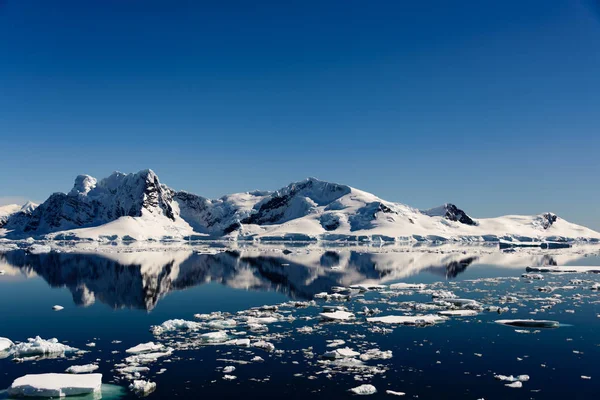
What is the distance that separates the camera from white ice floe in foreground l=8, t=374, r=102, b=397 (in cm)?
1265

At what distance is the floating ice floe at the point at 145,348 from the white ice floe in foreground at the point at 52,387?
369cm

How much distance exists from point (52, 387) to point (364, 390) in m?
7.95

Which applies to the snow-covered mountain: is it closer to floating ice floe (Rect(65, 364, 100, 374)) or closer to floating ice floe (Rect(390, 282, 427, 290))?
floating ice floe (Rect(390, 282, 427, 290))

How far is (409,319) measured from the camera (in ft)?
71.9

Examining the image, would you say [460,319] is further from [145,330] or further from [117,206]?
[117,206]

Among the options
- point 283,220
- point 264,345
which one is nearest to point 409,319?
point 264,345

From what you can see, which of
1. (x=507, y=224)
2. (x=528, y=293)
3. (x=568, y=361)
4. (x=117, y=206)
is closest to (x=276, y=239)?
(x=117, y=206)

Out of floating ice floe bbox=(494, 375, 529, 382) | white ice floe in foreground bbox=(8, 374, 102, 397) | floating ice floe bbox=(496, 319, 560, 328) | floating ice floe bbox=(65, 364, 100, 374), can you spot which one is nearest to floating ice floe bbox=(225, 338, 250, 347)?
floating ice floe bbox=(65, 364, 100, 374)

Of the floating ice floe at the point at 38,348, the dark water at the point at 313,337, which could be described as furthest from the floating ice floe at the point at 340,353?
the floating ice floe at the point at 38,348

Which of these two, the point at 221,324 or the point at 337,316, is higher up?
the point at 337,316

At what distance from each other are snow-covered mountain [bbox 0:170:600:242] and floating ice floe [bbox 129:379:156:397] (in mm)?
122611

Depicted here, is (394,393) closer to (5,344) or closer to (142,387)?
(142,387)

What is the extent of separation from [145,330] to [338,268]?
3086cm

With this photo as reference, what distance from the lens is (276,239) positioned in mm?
144000
